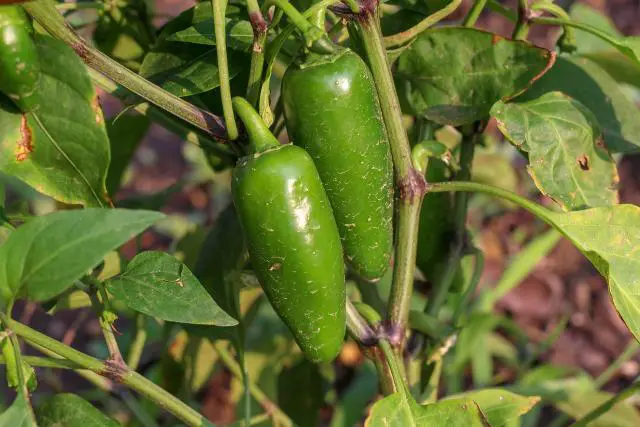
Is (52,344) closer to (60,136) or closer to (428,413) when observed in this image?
(60,136)

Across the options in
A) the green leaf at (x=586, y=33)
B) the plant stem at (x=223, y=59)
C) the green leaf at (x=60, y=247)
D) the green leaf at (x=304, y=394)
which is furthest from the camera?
the green leaf at (x=304, y=394)

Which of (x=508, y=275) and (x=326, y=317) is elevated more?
(x=326, y=317)

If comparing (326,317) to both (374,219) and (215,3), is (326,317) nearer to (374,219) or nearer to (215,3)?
(374,219)

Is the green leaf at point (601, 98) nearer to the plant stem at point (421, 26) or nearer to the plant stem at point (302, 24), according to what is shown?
the plant stem at point (421, 26)

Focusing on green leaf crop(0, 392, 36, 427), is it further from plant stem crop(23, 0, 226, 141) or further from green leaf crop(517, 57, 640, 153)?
green leaf crop(517, 57, 640, 153)

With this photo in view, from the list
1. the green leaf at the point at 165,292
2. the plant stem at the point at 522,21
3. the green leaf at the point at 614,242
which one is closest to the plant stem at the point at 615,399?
the green leaf at the point at 614,242

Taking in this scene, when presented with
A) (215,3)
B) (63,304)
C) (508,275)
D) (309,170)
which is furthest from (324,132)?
(508,275)
